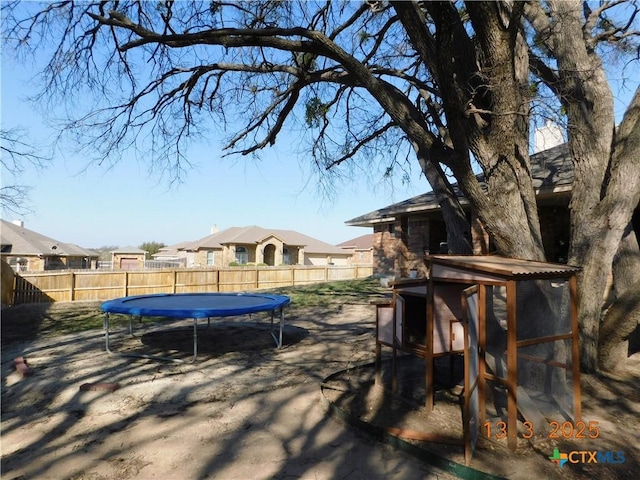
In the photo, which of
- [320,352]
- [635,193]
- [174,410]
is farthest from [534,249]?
[174,410]

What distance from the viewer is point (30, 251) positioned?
2769 centimetres

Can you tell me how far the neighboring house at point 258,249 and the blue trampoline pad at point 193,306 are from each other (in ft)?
90.0

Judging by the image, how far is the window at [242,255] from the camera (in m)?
36.2

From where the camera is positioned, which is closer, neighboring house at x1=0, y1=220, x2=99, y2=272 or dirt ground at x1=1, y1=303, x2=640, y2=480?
dirt ground at x1=1, y1=303, x2=640, y2=480

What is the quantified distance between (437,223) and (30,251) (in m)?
27.5

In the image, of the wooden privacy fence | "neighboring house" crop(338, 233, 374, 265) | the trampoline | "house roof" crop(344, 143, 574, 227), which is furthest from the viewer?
"neighboring house" crop(338, 233, 374, 265)

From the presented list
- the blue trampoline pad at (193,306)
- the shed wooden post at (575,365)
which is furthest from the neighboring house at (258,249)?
the shed wooden post at (575,365)

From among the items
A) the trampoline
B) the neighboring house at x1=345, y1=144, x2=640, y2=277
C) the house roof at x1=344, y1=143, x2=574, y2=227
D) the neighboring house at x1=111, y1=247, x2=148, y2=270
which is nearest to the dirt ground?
the trampoline

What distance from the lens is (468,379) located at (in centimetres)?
317

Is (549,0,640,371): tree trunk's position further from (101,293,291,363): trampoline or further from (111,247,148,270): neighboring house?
(111,247,148,270): neighboring house

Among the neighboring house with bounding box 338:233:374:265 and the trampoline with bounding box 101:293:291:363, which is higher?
the neighboring house with bounding box 338:233:374:265

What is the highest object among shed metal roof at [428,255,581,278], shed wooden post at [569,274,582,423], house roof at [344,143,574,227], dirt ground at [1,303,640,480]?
house roof at [344,143,574,227]

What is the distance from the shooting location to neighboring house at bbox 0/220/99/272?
2738 cm

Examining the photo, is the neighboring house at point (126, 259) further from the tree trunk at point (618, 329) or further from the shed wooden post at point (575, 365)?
the shed wooden post at point (575, 365)
